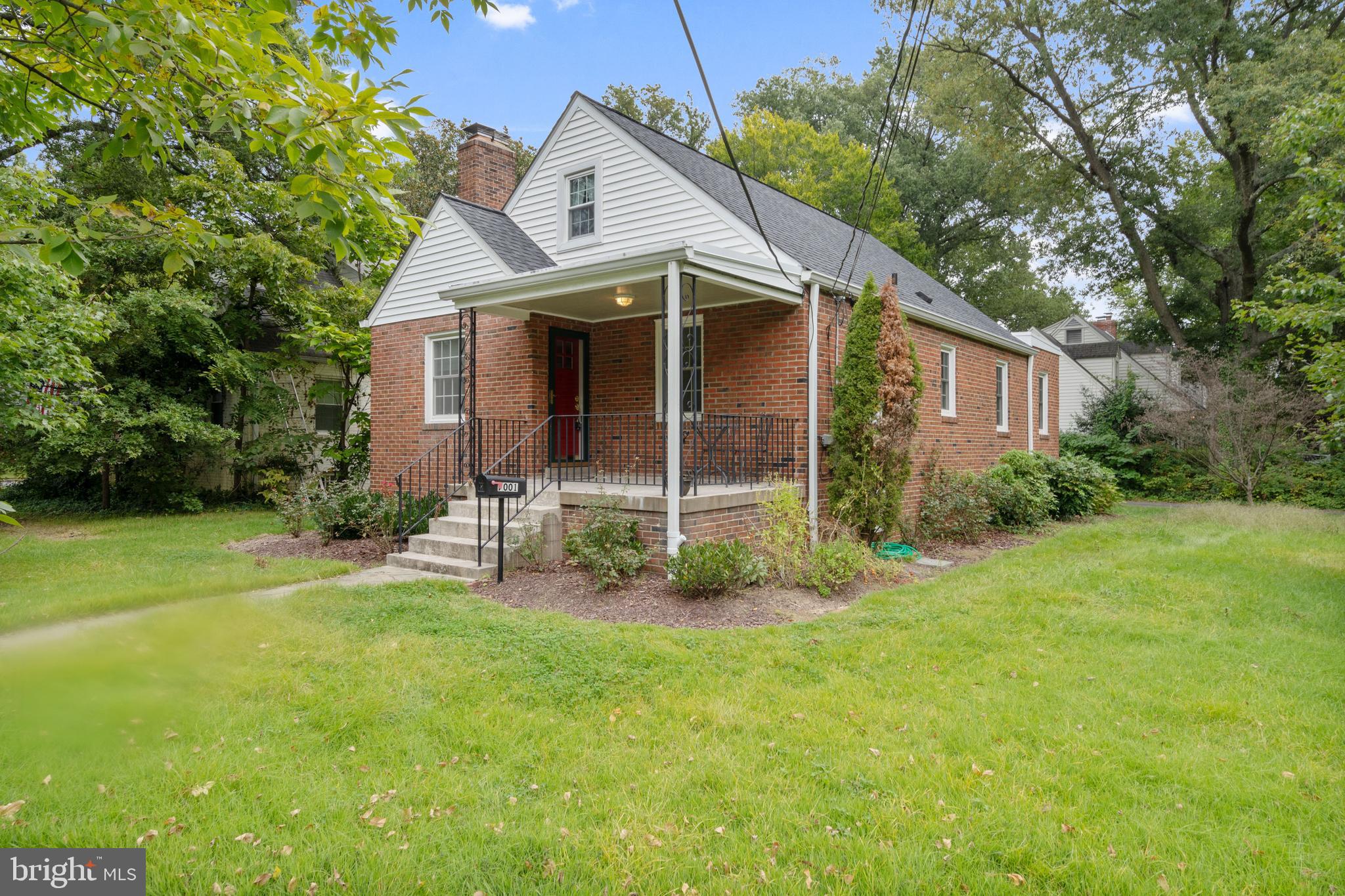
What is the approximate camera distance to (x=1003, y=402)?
1556cm

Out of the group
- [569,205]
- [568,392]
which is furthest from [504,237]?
[568,392]

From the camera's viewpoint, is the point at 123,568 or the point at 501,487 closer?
the point at 501,487

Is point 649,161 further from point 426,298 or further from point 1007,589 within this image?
point 1007,589

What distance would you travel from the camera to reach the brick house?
824 centimetres

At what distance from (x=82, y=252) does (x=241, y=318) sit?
14960 mm

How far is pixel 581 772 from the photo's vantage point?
10.9 feet

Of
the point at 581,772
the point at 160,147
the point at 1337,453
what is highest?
the point at 160,147

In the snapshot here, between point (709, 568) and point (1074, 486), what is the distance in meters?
9.99

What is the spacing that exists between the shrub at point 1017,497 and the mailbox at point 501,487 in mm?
8125

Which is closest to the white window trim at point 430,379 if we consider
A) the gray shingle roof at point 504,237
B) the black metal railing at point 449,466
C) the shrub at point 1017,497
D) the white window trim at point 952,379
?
the black metal railing at point 449,466

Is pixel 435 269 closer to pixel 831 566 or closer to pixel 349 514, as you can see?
pixel 349 514

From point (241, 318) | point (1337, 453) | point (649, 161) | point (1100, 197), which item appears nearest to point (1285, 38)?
point (1100, 197)

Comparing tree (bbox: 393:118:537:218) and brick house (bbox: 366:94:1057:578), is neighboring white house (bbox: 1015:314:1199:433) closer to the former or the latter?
brick house (bbox: 366:94:1057:578)

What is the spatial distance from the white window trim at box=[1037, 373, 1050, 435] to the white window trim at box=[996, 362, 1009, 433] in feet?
10.9
